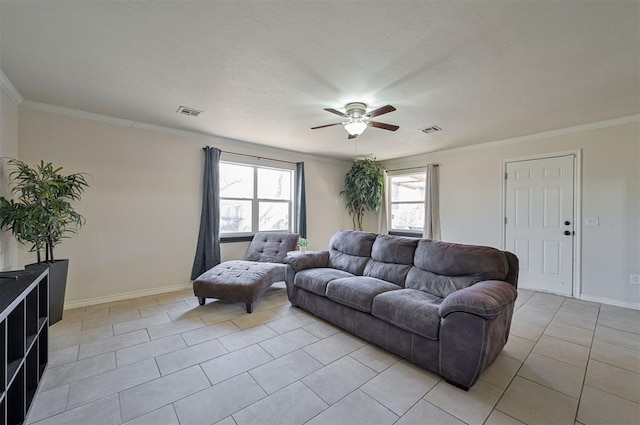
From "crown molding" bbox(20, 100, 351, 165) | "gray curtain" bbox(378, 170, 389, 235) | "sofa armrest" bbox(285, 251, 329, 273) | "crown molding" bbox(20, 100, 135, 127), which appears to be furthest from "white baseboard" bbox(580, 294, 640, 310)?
"crown molding" bbox(20, 100, 135, 127)

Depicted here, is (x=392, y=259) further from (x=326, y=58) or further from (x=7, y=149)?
(x=7, y=149)

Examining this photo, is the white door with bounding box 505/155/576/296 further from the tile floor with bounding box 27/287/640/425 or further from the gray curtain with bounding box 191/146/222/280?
the gray curtain with bounding box 191/146/222/280

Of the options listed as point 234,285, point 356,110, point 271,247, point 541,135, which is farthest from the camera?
point 271,247

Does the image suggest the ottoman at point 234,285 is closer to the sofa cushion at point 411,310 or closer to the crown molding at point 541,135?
the sofa cushion at point 411,310

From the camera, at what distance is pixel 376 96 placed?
2.71 m

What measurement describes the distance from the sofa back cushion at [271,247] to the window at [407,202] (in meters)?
2.76

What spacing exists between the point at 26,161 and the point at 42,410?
8.97ft

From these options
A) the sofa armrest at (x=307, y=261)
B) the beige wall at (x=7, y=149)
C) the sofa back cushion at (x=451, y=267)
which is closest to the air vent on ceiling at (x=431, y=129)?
the sofa back cushion at (x=451, y=267)

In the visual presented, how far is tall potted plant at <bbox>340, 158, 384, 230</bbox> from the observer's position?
5.64 metres

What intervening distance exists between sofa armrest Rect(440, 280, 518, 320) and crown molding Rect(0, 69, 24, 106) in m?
4.18

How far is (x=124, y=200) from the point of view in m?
3.51

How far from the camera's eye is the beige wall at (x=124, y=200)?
3.13 meters

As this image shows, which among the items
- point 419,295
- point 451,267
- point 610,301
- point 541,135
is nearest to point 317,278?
point 419,295

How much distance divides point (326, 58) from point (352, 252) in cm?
222
